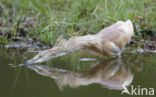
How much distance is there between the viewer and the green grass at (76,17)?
6.27m

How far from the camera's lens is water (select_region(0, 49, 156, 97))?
11.3ft

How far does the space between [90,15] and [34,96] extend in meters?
3.68

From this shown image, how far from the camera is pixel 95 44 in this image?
4980 mm

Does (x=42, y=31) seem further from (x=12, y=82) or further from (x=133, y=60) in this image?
(x=12, y=82)

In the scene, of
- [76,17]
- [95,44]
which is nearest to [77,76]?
[95,44]

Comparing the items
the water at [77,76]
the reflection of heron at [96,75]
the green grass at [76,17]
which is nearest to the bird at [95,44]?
the water at [77,76]

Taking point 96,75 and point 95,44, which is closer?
point 96,75

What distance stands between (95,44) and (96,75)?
2.92 ft

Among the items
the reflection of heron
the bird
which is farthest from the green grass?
the reflection of heron

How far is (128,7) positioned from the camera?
6828mm

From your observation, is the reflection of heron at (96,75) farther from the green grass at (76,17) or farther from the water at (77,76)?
the green grass at (76,17)

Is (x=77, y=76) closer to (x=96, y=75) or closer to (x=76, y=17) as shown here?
(x=96, y=75)

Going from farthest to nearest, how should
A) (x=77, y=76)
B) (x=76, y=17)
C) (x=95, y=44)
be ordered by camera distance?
(x=76, y=17), (x=95, y=44), (x=77, y=76)

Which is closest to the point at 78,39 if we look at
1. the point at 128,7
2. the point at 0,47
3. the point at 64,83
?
the point at 64,83
